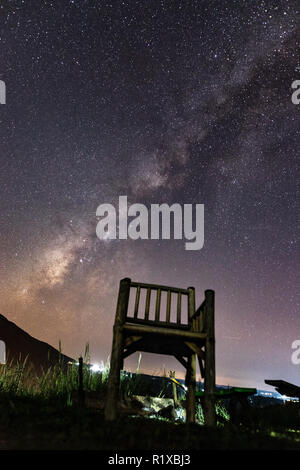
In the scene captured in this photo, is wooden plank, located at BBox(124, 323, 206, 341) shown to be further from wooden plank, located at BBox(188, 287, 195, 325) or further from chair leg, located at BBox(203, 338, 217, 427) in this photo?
wooden plank, located at BBox(188, 287, 195, 325)

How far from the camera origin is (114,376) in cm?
390

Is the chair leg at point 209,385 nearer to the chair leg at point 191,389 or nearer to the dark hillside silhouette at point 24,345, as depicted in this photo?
the chair leg at point 191,389

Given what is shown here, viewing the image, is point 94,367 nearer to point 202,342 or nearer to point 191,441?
point 202,342

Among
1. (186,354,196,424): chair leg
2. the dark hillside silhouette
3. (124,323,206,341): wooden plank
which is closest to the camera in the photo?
(124,323,206,341): wooden plank

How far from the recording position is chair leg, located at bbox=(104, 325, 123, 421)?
3723 millimetres

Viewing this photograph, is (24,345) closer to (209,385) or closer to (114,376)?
(114,376)

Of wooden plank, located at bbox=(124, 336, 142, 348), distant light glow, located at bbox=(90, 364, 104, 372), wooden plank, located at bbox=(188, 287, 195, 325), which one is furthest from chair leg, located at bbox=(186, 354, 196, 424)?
distant light glow, located at bbox=(90, 364, 104, 372)

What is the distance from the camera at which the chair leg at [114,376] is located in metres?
3.72

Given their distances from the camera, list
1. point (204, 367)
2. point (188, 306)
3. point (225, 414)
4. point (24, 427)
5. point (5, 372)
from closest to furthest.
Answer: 1. point (24, 427)
2. point (204, 367)
3. point (188, 306)
4. point (5, 372)
5. point (225, 414)

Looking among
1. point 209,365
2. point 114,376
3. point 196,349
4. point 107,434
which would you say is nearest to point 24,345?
point 114,376

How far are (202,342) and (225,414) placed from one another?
13.5 ft
